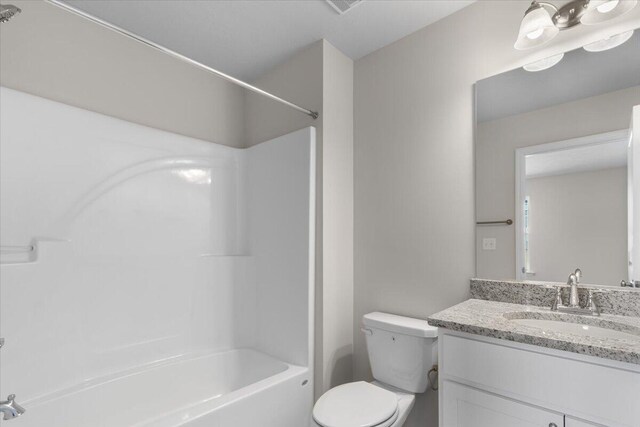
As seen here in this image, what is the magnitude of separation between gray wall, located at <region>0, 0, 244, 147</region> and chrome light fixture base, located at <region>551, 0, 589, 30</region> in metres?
2.12

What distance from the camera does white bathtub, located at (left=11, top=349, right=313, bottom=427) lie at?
1.47 metres

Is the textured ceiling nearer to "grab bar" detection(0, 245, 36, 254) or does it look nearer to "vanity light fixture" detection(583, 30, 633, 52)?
"vanity light fixture" detection(583, 30, 633, 52)

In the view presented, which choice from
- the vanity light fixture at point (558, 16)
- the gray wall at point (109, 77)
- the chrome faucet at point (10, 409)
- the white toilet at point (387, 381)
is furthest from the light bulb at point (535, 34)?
the chrome faucet at point (10, 409)

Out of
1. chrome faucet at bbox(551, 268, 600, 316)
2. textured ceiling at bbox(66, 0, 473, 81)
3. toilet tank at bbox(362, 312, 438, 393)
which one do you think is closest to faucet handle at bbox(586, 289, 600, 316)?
chrome faucet at bbox(551, 268, 600, 316)

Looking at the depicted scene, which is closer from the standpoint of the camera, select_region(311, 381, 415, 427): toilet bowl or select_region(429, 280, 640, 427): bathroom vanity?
select_region(429, 280, 640, 427): bathroom vanity

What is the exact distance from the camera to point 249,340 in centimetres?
236

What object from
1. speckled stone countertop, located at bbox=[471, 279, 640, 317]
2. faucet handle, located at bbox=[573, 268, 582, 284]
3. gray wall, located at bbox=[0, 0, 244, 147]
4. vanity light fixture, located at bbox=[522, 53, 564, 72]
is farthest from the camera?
gray wall, located at bbox=[0, 0, 244, 147]

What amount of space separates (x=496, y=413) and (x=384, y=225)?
3.81ft

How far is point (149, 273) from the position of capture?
6.49 ft

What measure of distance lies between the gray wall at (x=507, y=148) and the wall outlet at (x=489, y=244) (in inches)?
0.6

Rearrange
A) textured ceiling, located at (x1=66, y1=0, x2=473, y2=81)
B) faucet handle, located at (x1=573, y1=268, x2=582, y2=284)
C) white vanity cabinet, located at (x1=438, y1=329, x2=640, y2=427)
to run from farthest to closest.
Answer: textured ceiling, located at (x1=66, y1=0, x2=473, y2=81), faucet handle, located at (x1=573, y1=268, x2=582, y2=284), white vanity cabinet, located at (x1=438, y1=329, x2=640, y2=427)

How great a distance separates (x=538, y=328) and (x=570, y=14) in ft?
4.49

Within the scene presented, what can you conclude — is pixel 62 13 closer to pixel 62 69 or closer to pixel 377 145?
pixel 62 69

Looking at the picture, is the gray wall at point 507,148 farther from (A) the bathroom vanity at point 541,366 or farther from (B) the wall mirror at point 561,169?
(A) the bathroom vanity at point 541,366
